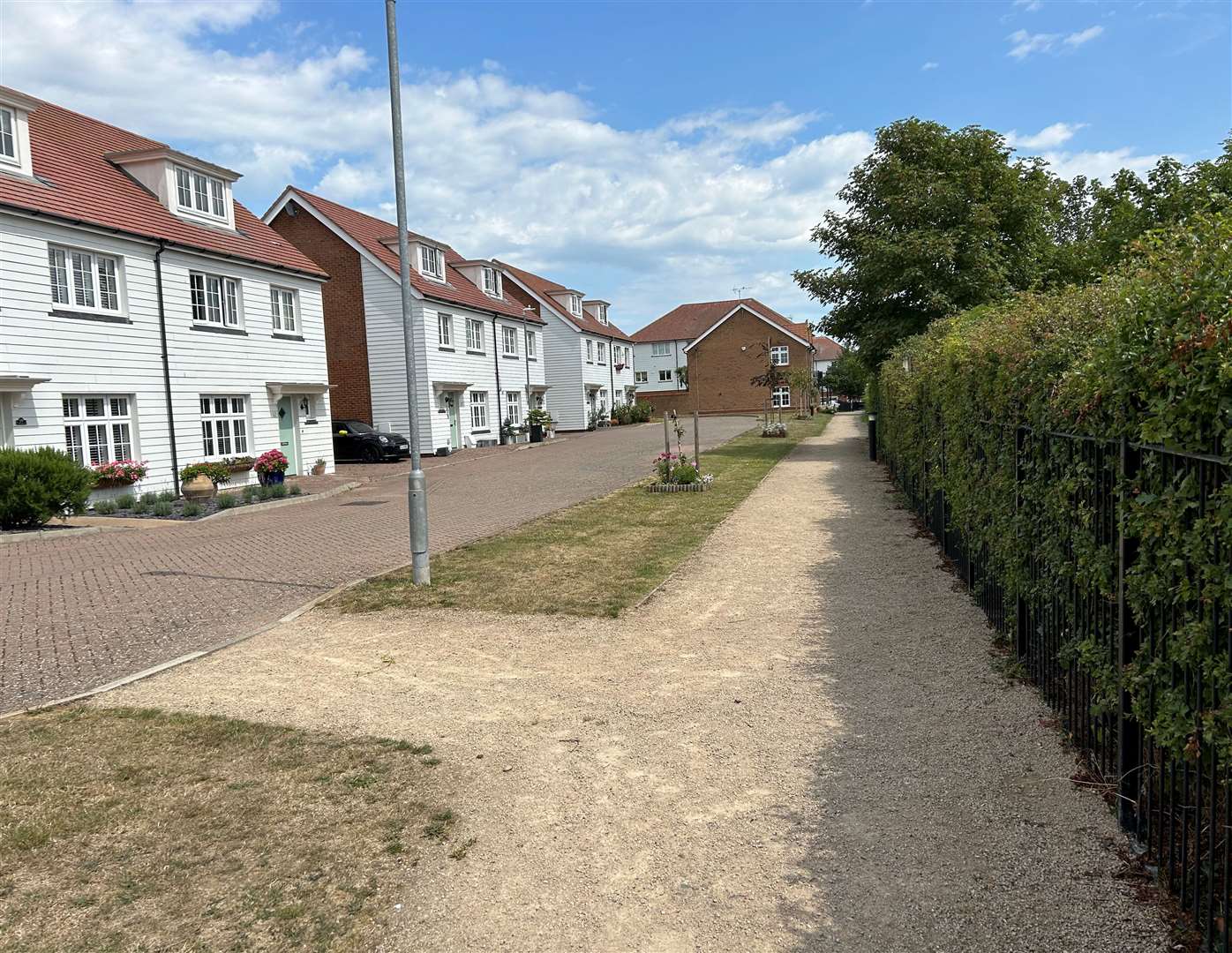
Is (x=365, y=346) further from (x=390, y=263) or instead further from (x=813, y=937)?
(x=813, y=937)

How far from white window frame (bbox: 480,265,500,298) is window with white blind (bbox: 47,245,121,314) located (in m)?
22.1

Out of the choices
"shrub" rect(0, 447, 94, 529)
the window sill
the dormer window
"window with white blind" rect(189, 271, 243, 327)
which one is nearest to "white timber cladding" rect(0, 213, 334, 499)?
the window sill

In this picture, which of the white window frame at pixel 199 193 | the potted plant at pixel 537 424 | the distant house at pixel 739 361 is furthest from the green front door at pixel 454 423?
the distant house at pixel 739 361

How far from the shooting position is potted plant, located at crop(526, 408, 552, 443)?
4075cm

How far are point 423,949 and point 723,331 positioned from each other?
218ft

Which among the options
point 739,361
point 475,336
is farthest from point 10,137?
point 739,361

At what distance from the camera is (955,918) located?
11.3ft

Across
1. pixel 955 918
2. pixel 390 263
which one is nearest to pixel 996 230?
pixel 390 263

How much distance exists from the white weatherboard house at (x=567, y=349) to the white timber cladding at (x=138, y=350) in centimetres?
2469

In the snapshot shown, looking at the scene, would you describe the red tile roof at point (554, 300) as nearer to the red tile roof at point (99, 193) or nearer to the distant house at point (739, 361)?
the distant house at point (739, 361)

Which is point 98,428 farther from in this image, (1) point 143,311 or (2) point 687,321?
(2) point 687,321

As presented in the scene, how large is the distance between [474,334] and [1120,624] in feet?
114

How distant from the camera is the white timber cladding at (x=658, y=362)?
77.1 meters

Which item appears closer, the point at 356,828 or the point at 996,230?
the point at 356,828
